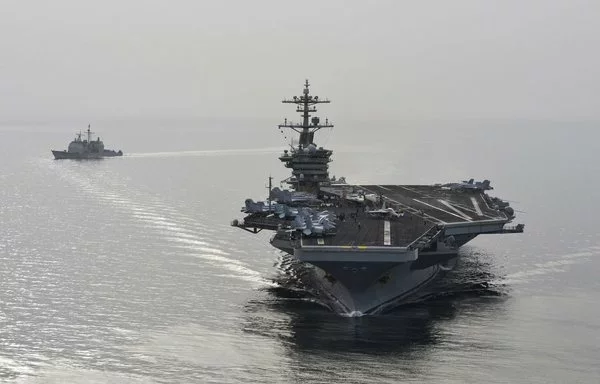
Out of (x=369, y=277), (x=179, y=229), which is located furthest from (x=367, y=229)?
(x=179, y=229)

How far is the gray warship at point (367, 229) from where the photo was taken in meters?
32.4

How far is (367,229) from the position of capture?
125ft

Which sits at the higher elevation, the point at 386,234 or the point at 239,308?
the point at 386,234

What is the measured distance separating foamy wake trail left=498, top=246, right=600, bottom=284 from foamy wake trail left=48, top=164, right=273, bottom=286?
1408cm

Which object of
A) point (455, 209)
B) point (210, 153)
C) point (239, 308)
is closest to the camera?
point (239, 308)

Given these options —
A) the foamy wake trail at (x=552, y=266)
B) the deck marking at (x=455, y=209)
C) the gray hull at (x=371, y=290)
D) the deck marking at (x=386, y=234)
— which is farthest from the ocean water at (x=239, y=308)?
the deck marking at (x=455, y=209)

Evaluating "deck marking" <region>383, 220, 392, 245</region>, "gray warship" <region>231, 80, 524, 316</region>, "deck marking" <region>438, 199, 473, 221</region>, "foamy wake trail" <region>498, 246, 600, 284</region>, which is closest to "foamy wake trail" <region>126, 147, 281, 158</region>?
"gray warship" <region>231, 80, 524, 316</region>

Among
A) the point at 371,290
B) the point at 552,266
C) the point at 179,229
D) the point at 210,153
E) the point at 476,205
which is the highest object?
the point at 210,153

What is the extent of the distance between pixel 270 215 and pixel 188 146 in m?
131

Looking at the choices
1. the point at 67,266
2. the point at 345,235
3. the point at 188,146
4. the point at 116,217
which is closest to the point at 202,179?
the point at 116,217

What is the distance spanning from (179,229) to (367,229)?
21859mm

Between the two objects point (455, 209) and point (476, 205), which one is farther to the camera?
point (476, 205)

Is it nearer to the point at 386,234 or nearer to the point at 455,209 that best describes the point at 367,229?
the point at 386,234

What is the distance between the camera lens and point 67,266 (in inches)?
1697
